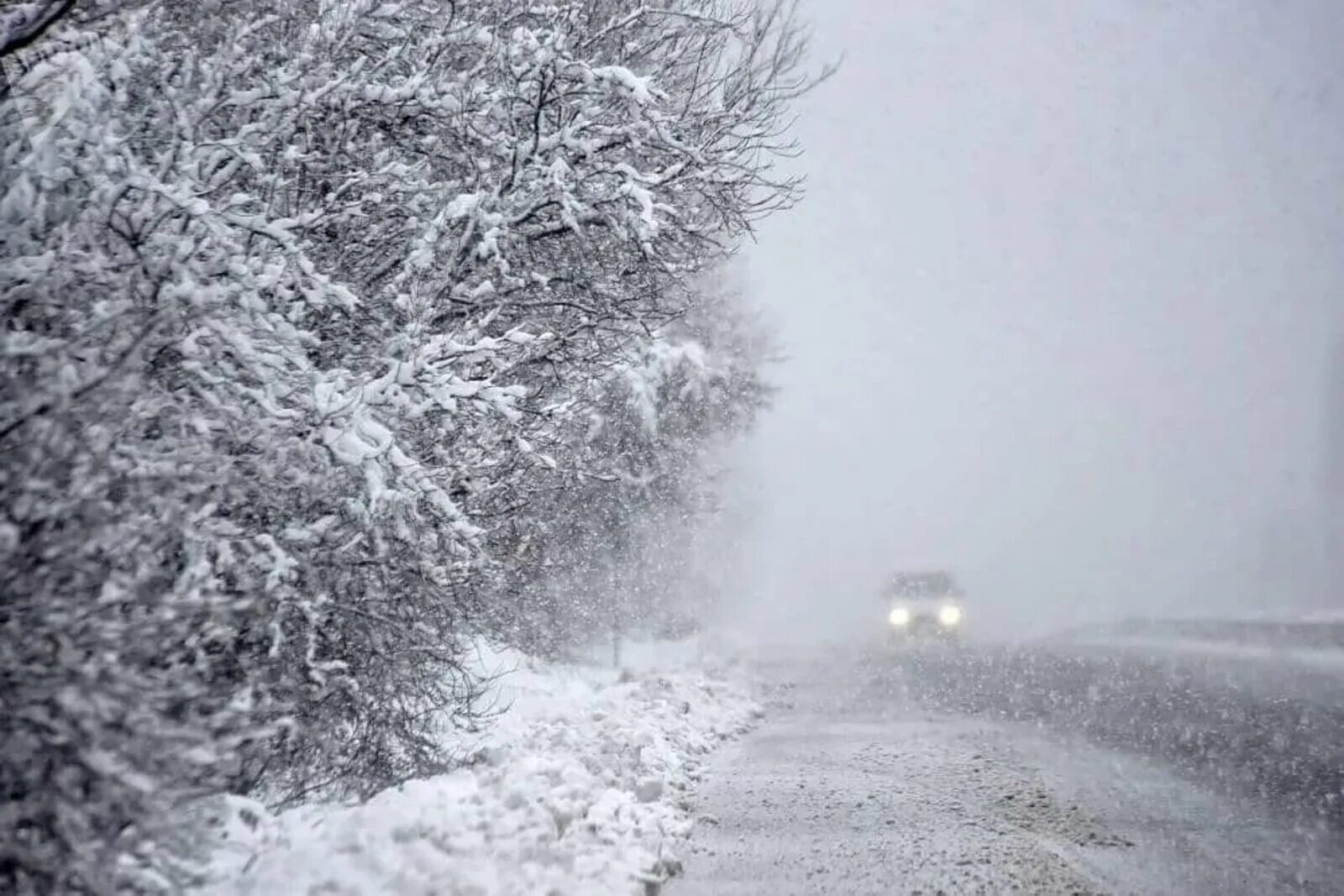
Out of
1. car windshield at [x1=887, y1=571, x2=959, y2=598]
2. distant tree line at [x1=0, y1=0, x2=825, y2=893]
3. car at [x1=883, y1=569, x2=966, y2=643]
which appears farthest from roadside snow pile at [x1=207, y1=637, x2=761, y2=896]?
car windshield at [x1=887, y1=571, x2=959, y2=598]

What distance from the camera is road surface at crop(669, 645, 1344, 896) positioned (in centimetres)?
573

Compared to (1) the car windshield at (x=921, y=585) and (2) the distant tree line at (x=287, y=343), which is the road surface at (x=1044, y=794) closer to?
(2) the distant tree line at (x=287, y=343)

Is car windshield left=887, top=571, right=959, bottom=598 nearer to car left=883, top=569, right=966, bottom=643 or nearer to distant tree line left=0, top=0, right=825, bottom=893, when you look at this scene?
car left=883, top=569, right=966, bottom=643

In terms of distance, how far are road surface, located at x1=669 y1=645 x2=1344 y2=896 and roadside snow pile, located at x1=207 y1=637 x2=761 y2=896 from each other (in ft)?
1.42

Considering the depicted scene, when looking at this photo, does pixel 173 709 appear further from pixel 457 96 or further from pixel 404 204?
pixel 457 96

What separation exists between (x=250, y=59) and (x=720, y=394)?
12.4 m

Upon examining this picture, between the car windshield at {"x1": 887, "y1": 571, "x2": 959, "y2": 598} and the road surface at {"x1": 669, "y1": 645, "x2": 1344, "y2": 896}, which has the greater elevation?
the car windshield at {"x1": 887, "y1": 571, "x2": 959, "y2": 598}

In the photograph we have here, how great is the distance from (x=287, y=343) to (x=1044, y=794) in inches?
241

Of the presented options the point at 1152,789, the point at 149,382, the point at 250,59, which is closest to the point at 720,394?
the point at 1152,789

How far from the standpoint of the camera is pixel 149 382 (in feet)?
12.2

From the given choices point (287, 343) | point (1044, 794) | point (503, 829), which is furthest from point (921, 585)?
point (287, 343)

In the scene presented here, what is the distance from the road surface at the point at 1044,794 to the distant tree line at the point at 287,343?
7.99 ft

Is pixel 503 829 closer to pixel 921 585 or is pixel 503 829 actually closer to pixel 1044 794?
pixel 1044 794

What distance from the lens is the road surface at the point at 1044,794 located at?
5727 mm
